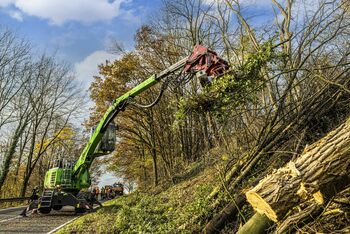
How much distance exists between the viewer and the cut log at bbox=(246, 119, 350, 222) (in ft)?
13.2

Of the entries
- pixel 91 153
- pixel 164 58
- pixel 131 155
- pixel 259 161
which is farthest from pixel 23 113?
pixel 259 161

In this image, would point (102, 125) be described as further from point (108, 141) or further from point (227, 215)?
point (227, 215)

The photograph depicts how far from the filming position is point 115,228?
28.1ft

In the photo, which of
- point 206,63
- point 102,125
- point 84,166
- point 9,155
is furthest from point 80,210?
point 9,155

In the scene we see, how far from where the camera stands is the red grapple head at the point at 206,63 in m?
7.73

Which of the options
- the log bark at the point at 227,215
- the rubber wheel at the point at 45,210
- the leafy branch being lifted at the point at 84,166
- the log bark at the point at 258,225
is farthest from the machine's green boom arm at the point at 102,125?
the log bark at the point at 258,225

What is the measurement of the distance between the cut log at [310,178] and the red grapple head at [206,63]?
3.42m

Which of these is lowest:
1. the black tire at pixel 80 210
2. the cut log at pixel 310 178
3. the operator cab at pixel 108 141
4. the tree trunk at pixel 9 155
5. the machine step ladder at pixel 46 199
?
the cut log at pixel 310 178

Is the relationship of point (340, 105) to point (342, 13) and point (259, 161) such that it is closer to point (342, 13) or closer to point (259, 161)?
point (259, 161)

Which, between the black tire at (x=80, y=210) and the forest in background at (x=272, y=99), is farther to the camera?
the black tire at (x=80, y=210)

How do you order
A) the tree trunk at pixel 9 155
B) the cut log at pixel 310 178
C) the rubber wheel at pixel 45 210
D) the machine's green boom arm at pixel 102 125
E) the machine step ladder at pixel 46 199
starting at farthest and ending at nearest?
1. the tree trunk at pixel 9 155
2. the rubber wheel at pixel 45 210
3. the machine step ladder at pixel 46 199
4. the machine's green boom arm at pixel 102 125
5. the cut log at pixel 310 178

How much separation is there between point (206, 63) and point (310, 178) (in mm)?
4643

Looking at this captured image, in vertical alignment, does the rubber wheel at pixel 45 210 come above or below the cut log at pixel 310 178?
above

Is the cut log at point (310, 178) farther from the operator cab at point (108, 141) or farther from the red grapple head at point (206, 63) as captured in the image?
the operator cab at point (108, 141)
